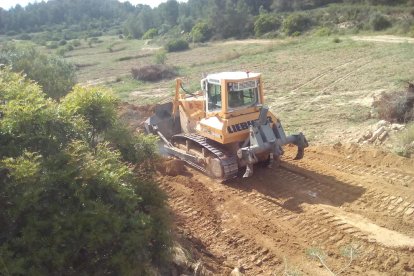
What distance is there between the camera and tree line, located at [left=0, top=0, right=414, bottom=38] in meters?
56.6

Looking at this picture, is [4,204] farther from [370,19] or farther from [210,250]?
[370,19]

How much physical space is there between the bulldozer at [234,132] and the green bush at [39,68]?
401 centimetres

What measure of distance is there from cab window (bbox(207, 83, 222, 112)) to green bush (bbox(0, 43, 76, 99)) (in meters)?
4.40

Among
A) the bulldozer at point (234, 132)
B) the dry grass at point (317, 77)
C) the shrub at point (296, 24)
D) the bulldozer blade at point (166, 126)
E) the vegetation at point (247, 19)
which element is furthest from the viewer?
the shrub at point (296, 24)

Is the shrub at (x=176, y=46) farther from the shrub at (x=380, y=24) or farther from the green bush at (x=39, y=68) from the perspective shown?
the green bush at (x=39, y=68)

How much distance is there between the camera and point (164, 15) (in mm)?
91562

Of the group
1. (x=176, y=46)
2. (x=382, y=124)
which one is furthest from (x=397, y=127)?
(x=176, y=46)

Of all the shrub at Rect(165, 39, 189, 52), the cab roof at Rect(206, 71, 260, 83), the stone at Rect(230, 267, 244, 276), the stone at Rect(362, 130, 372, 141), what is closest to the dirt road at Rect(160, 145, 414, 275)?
the stone at Rect(230, 267, 244, 276)

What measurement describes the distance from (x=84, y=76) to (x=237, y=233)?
2768cm

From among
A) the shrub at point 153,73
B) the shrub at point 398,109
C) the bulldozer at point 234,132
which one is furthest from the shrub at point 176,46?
the bulldozer at point 234,132

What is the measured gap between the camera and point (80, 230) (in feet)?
15.4

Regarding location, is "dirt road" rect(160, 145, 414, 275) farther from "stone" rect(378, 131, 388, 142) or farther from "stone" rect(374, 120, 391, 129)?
→ "stone" rect(374, 120, 391, 129)

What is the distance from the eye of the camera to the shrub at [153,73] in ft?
92.3

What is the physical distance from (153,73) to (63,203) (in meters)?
24.0
